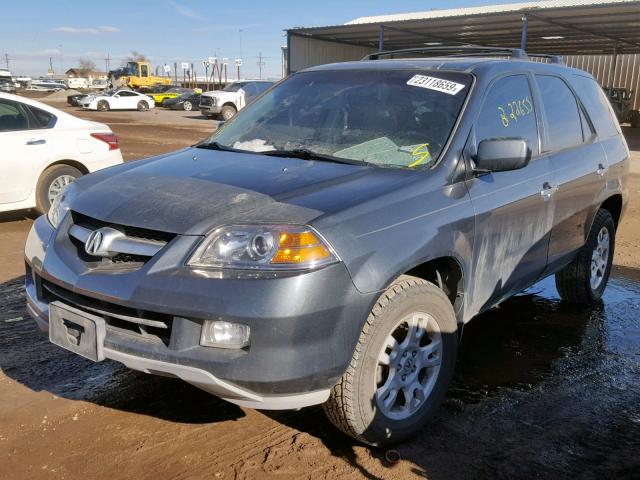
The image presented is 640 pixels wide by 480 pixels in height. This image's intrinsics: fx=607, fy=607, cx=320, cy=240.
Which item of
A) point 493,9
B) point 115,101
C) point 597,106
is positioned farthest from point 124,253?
point 115,101

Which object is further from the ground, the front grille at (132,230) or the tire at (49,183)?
the front grille at (132,230)

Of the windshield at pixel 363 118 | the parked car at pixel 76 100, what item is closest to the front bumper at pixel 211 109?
the parked car at pixel 76 100

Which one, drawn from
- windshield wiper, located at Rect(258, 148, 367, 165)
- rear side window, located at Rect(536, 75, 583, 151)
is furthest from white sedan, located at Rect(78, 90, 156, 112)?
windshield wiper, located at Rect(258, 148, 367, 165)

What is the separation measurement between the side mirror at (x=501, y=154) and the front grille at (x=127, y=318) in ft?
5.86

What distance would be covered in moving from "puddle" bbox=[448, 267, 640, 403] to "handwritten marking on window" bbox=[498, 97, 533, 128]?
1527mm

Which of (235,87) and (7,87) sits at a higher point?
(235,87)

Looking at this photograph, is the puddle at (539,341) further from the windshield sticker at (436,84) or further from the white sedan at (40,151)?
the white sedan at (40,151)

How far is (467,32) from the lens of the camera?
2722 centimetres

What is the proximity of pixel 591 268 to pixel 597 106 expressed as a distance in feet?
4.27

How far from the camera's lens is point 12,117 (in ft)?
23.0

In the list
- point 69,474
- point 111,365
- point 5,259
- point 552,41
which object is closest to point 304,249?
point 69,474

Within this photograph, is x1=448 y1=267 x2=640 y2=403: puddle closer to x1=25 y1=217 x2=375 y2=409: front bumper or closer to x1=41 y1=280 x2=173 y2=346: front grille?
x1=25 y1=217 x2=375 y2=409: front bumper

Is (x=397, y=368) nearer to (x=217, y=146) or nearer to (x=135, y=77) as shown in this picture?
(x=217, y=146)

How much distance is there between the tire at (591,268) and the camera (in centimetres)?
478
